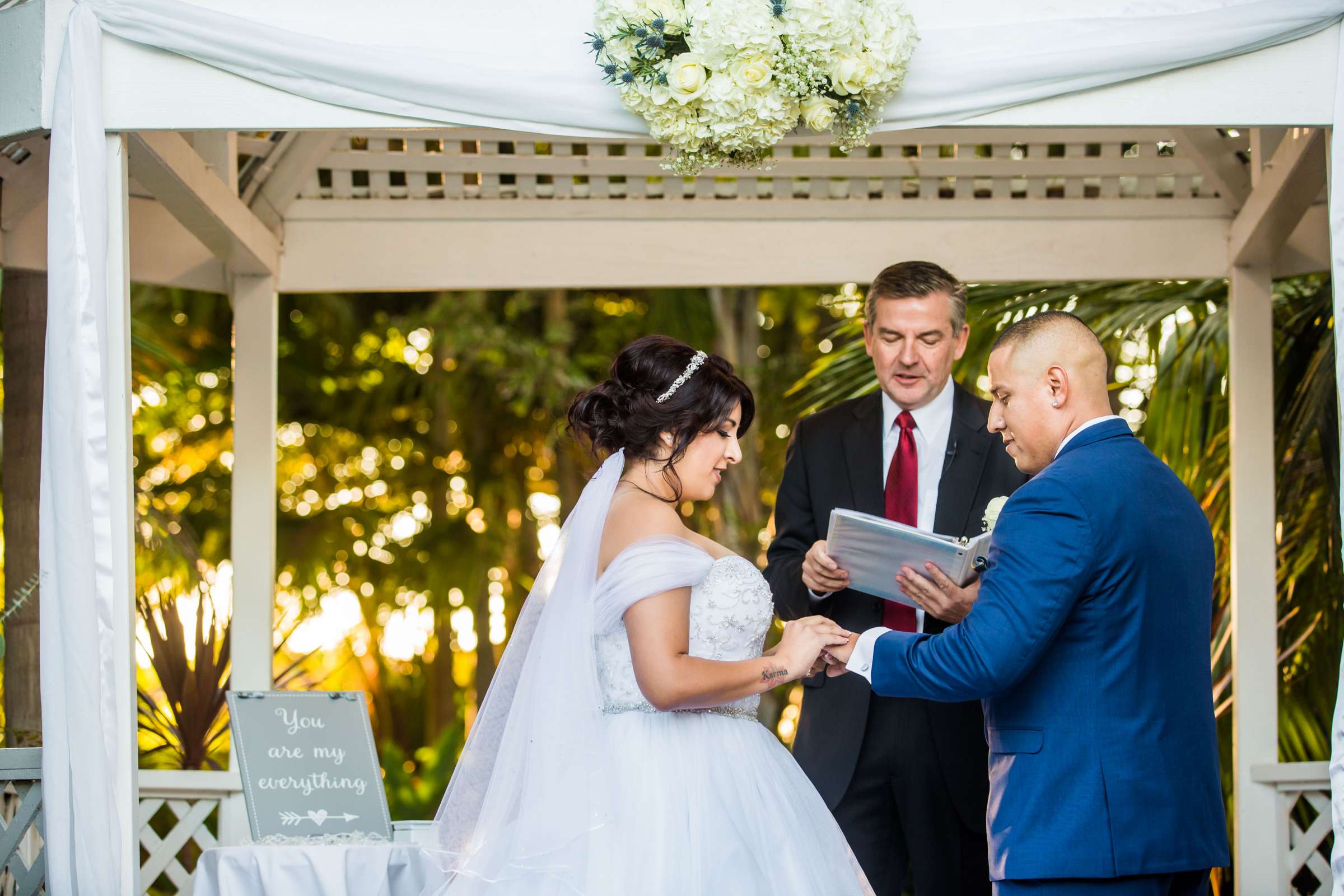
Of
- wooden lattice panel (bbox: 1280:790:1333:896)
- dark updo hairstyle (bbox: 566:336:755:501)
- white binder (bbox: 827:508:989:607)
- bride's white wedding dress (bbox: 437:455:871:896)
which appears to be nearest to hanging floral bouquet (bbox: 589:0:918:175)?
dark updo hairstyle (bbox: 566:336:755:501)

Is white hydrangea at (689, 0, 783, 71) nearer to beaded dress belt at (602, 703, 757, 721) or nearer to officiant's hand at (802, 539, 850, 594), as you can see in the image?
officiant's hand at (802, 539, 850, 594)

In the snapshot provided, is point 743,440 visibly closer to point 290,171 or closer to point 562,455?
point 562,455

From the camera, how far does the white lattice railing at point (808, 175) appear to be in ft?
17.5

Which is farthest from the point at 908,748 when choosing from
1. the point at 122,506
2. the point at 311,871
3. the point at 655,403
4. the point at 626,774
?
the point at 122,506

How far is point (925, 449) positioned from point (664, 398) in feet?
3.49

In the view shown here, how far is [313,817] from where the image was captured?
3582 mm

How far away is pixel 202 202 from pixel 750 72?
6.96 feet

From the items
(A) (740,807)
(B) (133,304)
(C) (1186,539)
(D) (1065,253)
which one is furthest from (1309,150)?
(B) (133,304)

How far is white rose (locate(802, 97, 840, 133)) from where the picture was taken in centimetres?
316

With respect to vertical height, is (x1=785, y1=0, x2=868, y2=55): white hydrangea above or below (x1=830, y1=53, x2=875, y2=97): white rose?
above

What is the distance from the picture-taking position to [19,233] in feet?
16.0

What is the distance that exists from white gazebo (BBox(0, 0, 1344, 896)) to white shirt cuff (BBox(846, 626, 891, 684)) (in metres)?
2.14

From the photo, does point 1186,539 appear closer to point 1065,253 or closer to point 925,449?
point 925,449

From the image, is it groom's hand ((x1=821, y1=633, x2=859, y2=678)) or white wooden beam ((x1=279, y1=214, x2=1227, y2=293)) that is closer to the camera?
groom's hand ((x1=821, y1=633, x2=859, y2=678))
